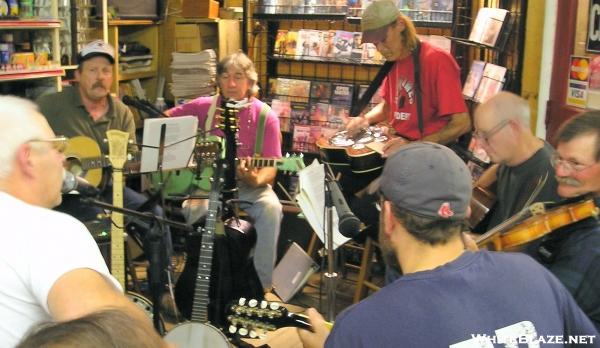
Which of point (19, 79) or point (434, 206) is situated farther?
point (19, 79)

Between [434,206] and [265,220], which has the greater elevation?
[434,206]

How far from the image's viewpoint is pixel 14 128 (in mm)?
1773

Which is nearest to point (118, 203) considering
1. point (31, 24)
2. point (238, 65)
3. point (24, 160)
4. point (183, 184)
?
point (183, 184)

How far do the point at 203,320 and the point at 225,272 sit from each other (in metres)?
0.65

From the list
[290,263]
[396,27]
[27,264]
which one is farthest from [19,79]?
[27,264]

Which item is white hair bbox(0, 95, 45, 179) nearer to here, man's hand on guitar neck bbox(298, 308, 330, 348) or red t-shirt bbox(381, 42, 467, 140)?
man's hand on guitar neck bbox(298, 308, 330, 348)

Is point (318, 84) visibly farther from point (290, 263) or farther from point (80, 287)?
point (80, 287)

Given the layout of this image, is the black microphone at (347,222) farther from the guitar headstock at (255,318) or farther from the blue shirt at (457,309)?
the blue shirt at (457,309)

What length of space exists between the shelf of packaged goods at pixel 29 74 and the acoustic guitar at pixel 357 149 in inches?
69.8

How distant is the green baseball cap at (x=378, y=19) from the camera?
152 inches

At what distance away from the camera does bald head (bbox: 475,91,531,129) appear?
2.80m

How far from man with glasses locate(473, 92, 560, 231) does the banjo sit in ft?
3.82

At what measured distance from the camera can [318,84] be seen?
5.30m

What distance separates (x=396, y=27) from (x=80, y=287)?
2837mm
